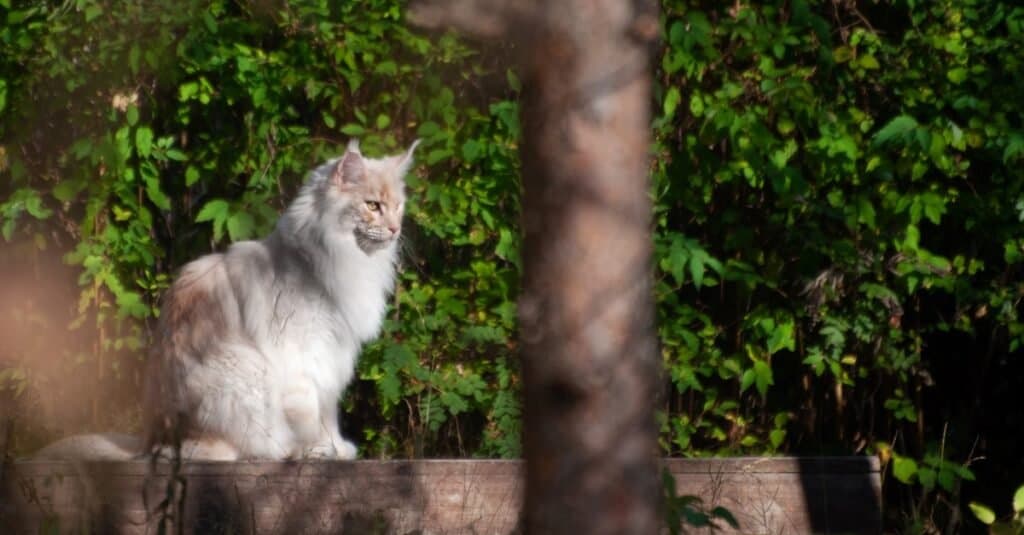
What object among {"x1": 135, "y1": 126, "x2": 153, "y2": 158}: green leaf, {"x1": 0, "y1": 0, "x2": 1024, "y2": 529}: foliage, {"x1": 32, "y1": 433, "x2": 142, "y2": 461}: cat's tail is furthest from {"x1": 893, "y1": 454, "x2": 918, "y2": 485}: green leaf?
{"x1": 135, "y1": 126, "x2": 153, "y2": 158}: green leaf

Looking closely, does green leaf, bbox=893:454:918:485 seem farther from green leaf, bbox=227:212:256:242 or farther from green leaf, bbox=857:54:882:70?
green leaf, bbox=227:212:256:242

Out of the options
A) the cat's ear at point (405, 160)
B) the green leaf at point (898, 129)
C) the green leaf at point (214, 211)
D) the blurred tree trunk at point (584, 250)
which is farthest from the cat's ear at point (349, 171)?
the blurred tree trunk at point (584, 250)

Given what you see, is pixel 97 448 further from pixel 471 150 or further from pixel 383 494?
pixel 471 150

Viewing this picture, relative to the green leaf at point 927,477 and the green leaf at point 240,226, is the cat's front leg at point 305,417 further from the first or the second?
the green leaf at point 927,477

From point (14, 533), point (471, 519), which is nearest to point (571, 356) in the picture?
point (471, 519)

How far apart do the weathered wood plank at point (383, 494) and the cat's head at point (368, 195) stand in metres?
1.84

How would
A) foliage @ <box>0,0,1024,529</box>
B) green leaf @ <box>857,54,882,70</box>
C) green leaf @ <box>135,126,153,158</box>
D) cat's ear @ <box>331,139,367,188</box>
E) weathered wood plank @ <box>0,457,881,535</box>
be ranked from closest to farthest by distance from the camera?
weathered wood plank @ <box>0,457,881,535</box> → cat's ear @ <box>331,139,367,188</box> → foliage @ <box>0,0,1024,529</box> → green leaf @ <box>857,54,882,70</box> → green leaf @ <box>135,126,153,158</box>

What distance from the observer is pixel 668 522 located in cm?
280

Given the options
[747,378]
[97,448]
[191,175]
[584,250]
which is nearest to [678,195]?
[747,378]

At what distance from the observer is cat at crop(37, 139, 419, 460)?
16.6 ft

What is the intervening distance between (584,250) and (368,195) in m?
3.66

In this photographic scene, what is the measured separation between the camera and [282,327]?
529 cm

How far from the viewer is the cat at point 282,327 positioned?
16.6 feet

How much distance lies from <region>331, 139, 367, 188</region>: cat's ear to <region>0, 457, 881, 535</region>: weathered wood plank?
75.6 inches
